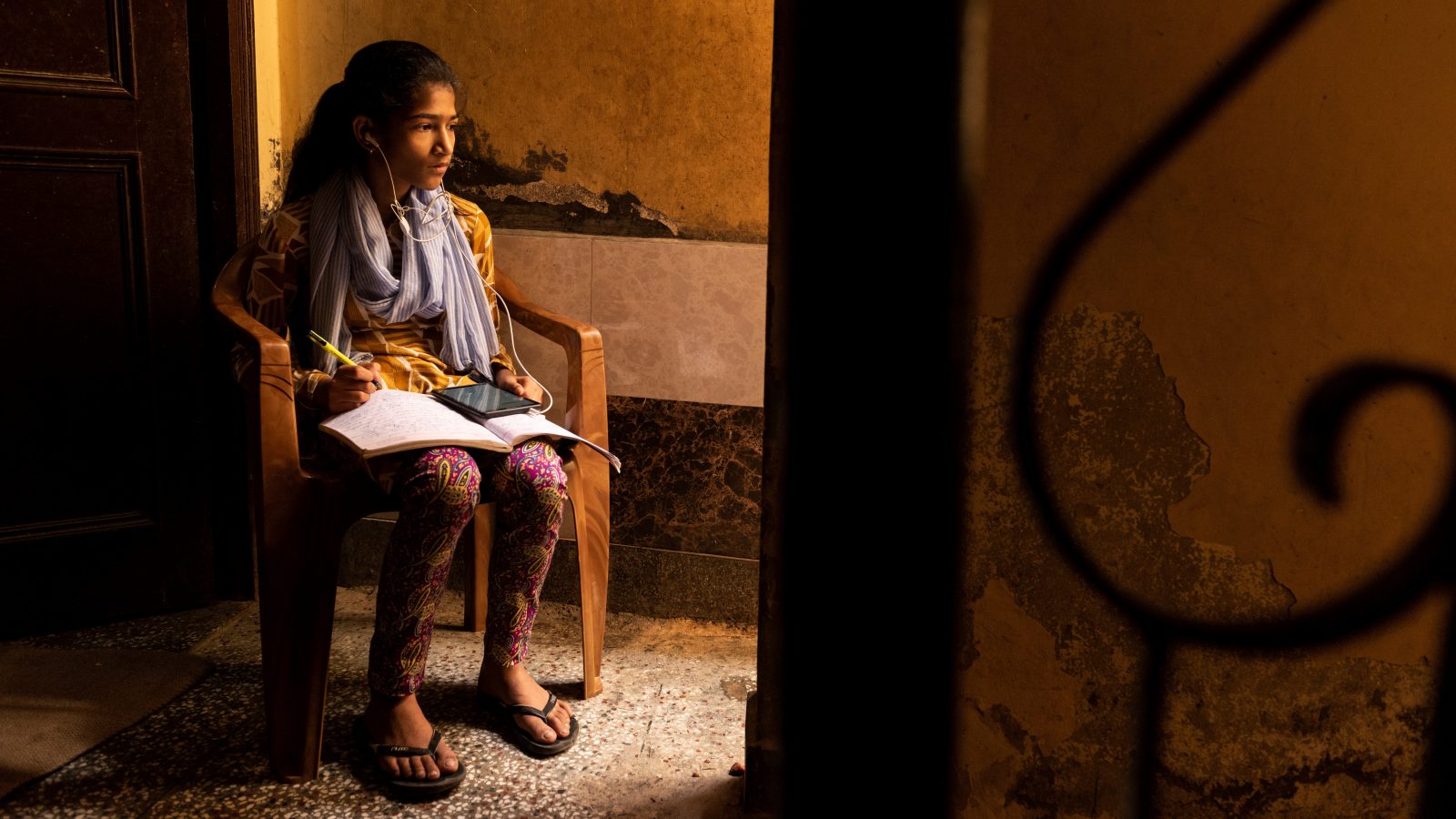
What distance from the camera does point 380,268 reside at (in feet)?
7.00

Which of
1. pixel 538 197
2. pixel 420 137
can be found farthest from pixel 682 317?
pixel 420 137

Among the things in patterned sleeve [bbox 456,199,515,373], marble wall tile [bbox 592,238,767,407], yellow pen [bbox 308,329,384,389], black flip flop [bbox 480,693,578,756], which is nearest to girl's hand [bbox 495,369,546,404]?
patterned sleeve [bbox 456,199,515,373]

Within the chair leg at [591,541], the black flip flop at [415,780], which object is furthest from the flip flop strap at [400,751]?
the chair leg at [591,541]

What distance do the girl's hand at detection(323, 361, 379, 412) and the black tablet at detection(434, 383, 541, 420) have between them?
18cm

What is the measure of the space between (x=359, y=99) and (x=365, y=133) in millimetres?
65

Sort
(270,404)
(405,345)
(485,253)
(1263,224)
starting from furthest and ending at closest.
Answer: (485,253) → (405,345) → (270,404) → (1263,224)

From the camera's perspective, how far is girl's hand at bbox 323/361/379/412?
2.03 meters

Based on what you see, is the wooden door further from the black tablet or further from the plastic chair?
the black tablet

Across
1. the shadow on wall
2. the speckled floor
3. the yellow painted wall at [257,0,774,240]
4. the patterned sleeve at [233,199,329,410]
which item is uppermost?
the yellow painted wall at [257,0,774,240]

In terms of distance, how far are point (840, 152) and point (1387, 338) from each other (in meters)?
0.54

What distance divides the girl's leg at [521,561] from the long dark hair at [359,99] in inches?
28.0

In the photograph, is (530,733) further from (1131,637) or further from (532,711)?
(1131,637)

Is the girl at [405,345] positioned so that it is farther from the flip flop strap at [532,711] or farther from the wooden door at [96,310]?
the wooden door at [96,310]

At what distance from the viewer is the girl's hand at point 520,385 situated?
7.61 feet
